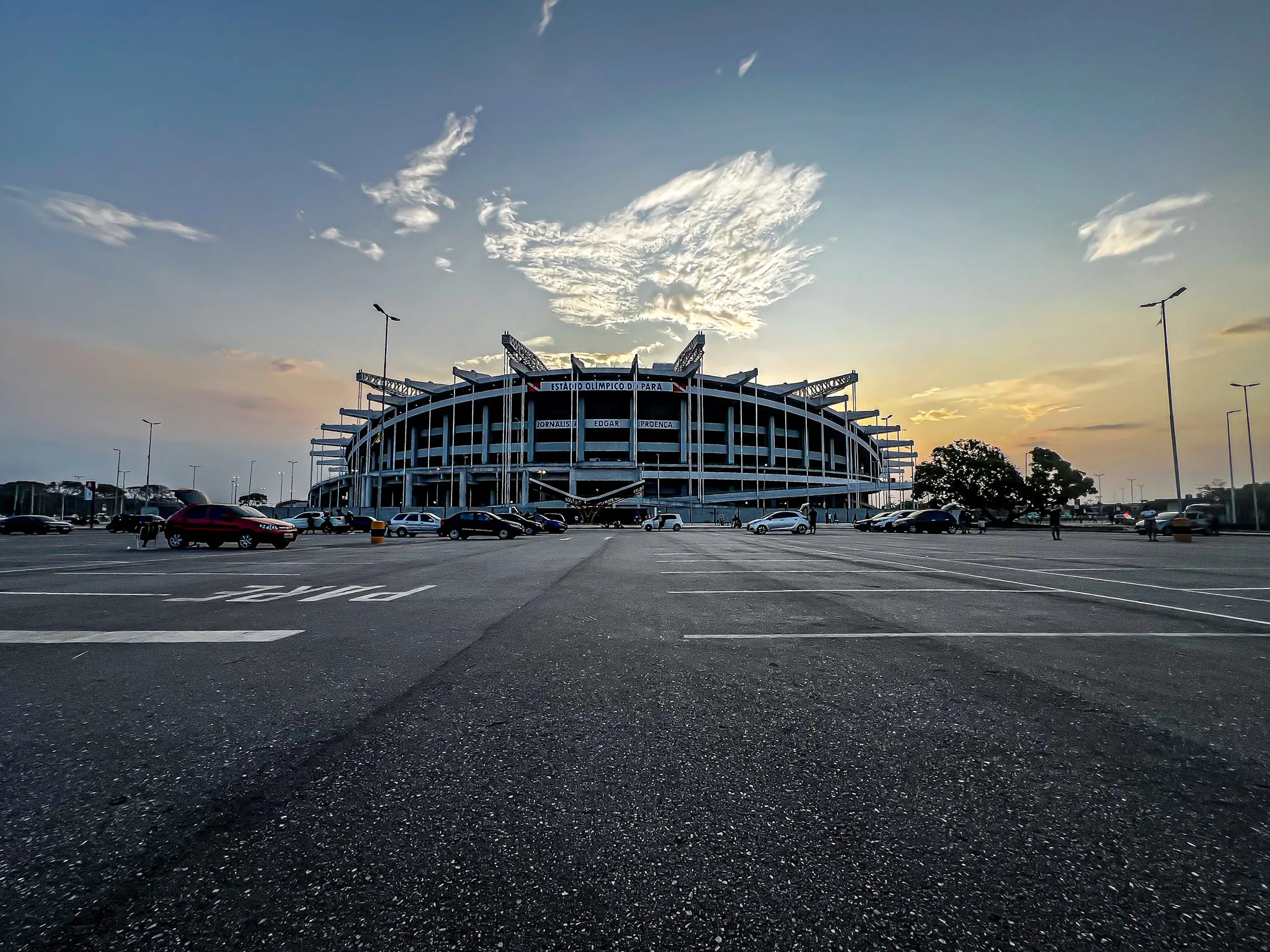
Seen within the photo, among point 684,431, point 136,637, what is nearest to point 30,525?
point 136,637

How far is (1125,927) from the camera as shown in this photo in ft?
5.80

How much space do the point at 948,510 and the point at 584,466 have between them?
45.4m

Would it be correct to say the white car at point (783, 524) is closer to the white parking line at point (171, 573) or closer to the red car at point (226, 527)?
the red car at point (226, 527)

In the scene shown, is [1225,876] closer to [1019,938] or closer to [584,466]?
[1019,938]

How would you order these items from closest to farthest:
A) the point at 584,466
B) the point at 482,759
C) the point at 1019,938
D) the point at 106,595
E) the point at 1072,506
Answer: the point at 1019,938 < the point at 482,759 < the point at 106,595 < the point at 584,466 < the point at 1072,506

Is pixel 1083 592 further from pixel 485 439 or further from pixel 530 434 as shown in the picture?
pixel 485 439

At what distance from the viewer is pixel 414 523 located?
44.8m

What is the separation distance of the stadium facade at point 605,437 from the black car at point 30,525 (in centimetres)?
3710

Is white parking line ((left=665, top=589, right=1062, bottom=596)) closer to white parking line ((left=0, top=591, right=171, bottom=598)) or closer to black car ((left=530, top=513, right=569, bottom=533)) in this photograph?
white parking line ((left=0, top=591, right=171, bottom=598))

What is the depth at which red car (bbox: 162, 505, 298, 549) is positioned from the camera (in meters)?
23.5

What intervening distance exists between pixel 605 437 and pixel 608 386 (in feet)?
25.8

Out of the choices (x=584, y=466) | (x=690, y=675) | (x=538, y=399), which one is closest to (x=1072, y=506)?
(x=584, y=466)

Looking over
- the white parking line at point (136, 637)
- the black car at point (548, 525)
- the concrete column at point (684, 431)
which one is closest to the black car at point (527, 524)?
the black car at point (548, 525)

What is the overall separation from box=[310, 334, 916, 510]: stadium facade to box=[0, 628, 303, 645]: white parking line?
237 feet
